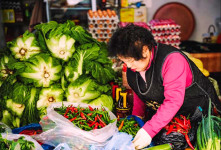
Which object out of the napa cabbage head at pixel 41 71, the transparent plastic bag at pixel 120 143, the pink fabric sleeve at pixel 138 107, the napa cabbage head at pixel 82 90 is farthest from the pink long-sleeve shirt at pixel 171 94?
the napa cabbage head at pixel 41 71

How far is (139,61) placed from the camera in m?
1.72

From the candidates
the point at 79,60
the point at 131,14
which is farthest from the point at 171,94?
the point at 131,14

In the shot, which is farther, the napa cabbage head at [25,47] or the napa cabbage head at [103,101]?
the napa cabbage head at [25,47]

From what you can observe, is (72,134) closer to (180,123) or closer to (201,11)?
(180,123)

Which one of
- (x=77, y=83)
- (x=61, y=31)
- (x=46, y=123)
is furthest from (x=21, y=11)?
(x=46, y=123)

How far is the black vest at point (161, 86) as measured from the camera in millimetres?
1847

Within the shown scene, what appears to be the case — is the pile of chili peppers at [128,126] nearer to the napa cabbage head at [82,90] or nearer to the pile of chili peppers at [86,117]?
the pile of chili peppers at [86,117]

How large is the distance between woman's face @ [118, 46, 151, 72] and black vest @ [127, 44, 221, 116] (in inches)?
4.0

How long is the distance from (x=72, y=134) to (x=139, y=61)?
0.75m

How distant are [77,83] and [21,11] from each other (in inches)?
187

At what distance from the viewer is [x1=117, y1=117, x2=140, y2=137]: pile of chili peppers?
6.31 feet

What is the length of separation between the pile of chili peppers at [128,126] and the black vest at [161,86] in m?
0.27

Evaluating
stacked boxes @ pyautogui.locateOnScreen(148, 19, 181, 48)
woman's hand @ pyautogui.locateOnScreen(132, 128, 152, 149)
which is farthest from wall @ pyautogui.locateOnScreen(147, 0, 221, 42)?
woman's hand @ pyautogui.locateOnScreen(132, 128, 152, 149)

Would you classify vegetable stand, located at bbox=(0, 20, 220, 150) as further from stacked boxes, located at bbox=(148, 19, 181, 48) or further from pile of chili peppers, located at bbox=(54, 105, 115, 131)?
stacked boxes, located at bbox=(148, 19, 181, 48)
